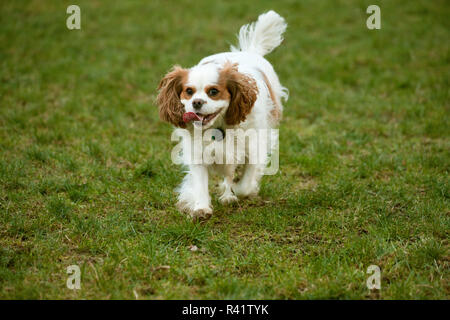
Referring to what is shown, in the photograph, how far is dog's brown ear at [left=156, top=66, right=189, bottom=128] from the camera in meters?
3.98

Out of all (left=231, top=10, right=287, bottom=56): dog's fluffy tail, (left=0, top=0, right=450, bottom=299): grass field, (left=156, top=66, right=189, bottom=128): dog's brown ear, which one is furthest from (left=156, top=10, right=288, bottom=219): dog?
(left=231, top=10, right=287, bottom=56): dog's fluffy tail

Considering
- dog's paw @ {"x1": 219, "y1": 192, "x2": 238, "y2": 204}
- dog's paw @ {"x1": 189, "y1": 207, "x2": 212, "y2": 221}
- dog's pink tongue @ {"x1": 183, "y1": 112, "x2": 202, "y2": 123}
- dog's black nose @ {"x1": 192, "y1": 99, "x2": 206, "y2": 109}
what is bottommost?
dog's paw @ {"x1": 189, "y1": 207, "x2": 212, "y2": 221}

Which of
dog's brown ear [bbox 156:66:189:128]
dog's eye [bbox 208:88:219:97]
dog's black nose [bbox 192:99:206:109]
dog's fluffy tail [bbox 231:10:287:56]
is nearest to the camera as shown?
dog's black nose [bbox 192:99:206:109]

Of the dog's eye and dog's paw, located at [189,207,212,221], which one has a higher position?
the dog's eye

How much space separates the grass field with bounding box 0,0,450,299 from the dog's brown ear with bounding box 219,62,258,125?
2.80 feet

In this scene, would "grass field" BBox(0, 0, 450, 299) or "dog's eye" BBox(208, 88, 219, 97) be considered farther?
"dog's eye" BBox(208, 88, 219, 97)

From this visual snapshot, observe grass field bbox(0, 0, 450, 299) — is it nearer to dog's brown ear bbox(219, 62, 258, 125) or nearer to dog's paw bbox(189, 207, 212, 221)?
dog's paw bbox(189, 207, 212, 221)

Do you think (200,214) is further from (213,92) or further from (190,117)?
(213,92)

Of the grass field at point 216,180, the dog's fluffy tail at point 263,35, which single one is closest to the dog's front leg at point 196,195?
the grass field at point 216,180

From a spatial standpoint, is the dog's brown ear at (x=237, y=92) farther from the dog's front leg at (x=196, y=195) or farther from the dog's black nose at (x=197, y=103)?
the dog's front leg at (x=196, y=195)

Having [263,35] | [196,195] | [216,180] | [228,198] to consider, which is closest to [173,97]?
[196,195]

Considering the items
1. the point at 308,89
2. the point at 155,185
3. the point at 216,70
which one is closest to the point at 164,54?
the point at 308,89

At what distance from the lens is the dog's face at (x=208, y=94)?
3.80m
